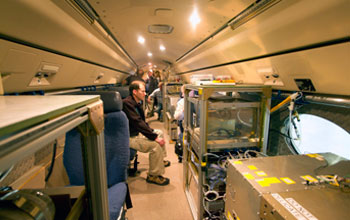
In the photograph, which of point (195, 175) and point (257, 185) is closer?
point (257, 185)

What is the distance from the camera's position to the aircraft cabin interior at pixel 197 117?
729mm

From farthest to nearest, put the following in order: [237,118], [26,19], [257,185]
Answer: [237,118]
[26,19]
[257,185]

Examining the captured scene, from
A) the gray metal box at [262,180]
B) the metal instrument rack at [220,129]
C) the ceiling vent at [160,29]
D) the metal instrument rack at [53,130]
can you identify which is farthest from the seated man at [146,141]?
the metal instrument rack at [53,130]

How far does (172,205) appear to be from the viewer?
224 cm

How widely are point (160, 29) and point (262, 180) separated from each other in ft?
7.94

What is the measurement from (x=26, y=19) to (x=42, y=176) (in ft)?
5.62

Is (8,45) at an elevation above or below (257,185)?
above

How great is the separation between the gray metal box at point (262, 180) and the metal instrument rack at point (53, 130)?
0.82 metres

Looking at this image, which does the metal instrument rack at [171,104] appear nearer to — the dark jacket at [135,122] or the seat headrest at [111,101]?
the dark jacket at [135,122]

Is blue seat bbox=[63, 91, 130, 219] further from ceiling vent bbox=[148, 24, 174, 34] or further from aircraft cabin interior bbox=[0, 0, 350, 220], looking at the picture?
ceiling vent bbox=[148, 24, 174, 34]

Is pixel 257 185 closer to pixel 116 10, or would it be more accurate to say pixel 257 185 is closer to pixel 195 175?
pixel 195 175

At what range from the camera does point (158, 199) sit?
2.35 metres

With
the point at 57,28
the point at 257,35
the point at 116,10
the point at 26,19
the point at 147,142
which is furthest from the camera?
the point at 147,142

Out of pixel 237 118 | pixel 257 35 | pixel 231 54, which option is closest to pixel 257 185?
pixel 237 118
